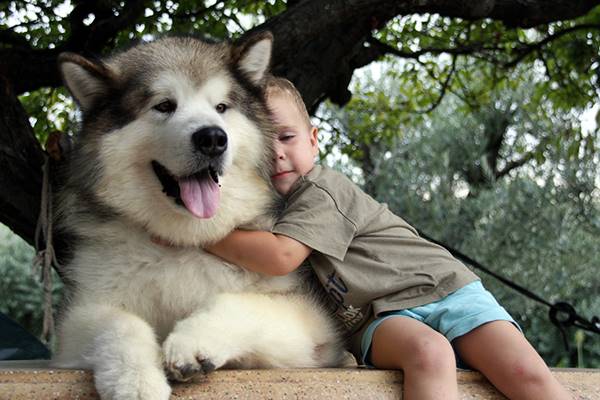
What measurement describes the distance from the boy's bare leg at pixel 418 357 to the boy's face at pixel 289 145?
2.53ft

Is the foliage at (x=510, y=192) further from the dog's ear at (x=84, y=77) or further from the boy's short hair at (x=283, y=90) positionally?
the dog's ear at (x=84, y=77)

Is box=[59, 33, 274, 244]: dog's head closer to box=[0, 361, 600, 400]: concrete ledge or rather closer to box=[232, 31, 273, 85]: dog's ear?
box=[232, 31, 273, 85]: dog's ear

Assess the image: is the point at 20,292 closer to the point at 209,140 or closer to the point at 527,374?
the point at 209,140

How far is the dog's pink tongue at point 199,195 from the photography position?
264 cm

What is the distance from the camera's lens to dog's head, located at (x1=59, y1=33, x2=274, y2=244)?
2.62 meters

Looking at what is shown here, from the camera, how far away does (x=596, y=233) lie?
8.37m

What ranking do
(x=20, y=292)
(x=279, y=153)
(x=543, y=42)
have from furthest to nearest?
(x=20, y=292) → (x=543, y=42) → (x=279, y=153)

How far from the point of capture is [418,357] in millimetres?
2562

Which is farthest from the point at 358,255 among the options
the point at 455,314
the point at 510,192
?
the point at 510,192

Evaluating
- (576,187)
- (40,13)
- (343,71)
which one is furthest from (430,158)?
(40,13)

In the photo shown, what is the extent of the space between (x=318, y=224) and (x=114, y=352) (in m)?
0.93

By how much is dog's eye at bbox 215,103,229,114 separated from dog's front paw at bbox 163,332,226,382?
885mm

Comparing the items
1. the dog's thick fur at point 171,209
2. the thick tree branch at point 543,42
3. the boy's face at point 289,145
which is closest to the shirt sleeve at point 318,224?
the dog's thick fur at point 171,209

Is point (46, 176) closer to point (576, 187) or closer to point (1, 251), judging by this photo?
point (576, 187)
